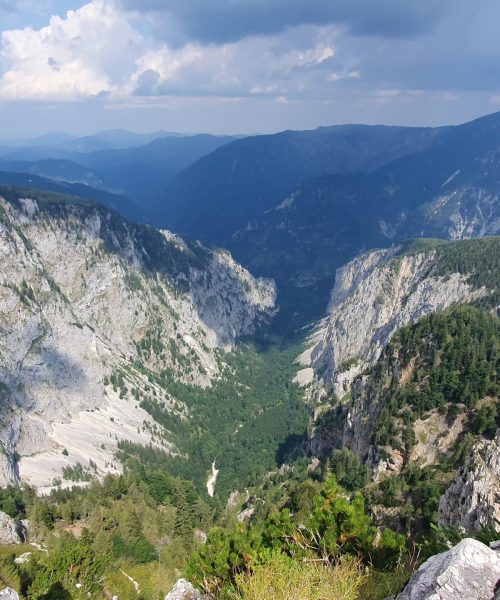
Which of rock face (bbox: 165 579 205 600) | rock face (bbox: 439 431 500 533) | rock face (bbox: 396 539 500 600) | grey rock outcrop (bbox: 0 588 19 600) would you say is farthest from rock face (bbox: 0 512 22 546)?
rock face (bbox: 396 539 500 600)

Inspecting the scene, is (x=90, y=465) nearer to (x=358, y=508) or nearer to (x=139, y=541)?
(x=139, y=541)

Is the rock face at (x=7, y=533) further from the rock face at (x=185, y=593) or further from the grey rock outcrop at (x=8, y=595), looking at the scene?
the rock face at (x=185, y=593)

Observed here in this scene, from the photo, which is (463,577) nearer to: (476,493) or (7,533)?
(476,493)

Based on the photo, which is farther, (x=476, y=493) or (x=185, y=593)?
(x=476, y=493)

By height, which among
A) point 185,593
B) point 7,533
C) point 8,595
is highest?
point 8,595

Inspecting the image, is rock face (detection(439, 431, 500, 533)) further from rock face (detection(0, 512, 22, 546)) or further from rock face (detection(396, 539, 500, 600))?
rock face (detection(0, 512, 22, 546))

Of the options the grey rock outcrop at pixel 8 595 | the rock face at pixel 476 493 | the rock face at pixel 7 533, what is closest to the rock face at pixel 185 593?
the grey rock outcrop at pixel 8 595

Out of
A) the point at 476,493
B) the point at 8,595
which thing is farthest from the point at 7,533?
the point at 476,493

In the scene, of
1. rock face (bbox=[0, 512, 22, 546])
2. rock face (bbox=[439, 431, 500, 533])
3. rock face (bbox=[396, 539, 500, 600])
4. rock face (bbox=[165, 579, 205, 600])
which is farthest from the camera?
rock face (bbox=[0, 512, 22, 546])
